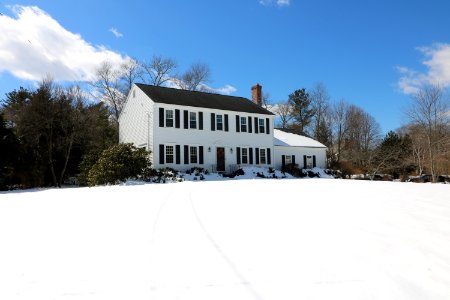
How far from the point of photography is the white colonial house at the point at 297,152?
1155 inches

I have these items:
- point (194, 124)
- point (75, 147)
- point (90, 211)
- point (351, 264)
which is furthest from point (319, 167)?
point (351, 264)

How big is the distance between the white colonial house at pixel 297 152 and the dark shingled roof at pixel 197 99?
3.52 m

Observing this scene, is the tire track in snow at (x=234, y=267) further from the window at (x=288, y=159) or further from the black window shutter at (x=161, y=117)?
the window at (x=288, y=159)

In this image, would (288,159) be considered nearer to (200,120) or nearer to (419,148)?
(200,120)

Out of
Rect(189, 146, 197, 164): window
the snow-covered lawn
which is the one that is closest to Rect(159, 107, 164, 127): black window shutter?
Rect(189, 146, 197, 164): window

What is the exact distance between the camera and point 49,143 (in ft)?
78.3

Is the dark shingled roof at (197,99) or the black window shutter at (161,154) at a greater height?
the dark shingled roof at (197,99)

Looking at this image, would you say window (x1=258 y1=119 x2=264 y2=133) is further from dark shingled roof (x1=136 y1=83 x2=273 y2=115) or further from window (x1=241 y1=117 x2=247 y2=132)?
window (x1=241 y1=117 x2=247 y2=132)

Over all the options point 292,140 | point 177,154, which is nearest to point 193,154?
point 177,154

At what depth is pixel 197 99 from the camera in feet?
88.1

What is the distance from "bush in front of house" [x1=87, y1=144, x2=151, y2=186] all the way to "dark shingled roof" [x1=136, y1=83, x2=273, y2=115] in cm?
505

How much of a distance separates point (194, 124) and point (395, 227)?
2006 centimetres

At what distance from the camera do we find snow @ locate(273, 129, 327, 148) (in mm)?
30120

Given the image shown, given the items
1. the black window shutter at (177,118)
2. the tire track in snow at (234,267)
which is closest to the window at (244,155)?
the black window shutter at (177,118)
